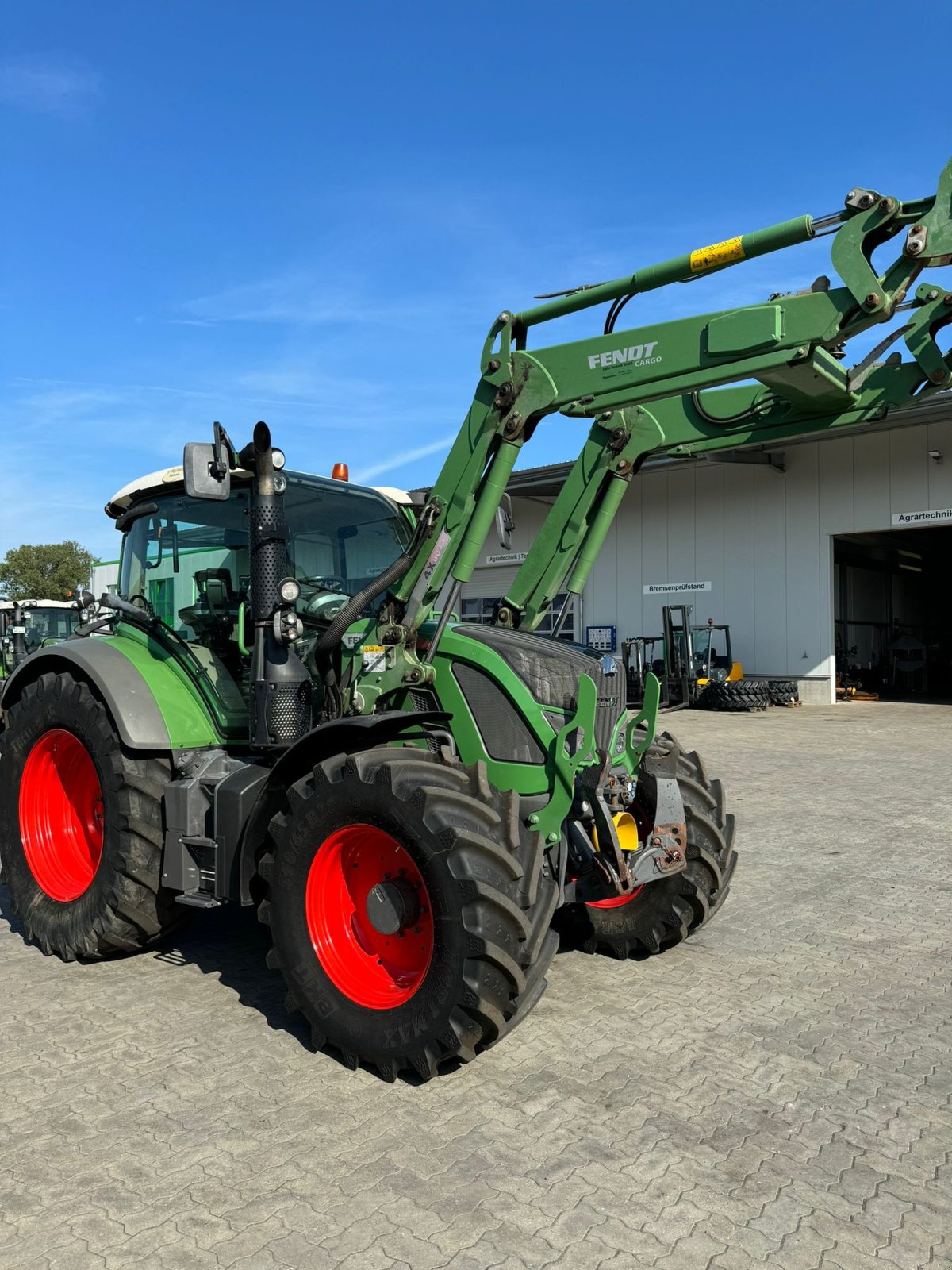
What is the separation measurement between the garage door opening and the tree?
3857cm

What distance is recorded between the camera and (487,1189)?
2900mm

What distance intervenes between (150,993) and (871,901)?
14.7 ft

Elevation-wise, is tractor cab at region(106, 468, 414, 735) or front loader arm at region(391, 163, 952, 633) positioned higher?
front loader arm at region(391, 163, 952, 633)

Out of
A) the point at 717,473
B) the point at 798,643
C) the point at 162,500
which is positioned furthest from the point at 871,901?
the point at 717,473

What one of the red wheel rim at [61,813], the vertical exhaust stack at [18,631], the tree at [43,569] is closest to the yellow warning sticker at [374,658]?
the red wheel rim at [61,813]

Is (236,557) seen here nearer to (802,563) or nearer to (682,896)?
(682,896)

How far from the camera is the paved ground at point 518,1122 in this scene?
8.81ft

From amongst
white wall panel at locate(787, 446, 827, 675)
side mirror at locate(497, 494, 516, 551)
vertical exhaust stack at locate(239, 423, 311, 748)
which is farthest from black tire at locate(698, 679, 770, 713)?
vertical exhaust stack at locate(239, 423, 311, 748)

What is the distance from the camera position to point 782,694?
2403 centimetres

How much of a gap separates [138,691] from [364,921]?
5.74 feet

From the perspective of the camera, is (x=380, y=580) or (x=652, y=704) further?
(x=652, y=704)

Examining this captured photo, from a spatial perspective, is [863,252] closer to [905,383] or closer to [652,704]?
[905,383]

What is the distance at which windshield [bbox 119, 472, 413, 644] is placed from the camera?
200 inches

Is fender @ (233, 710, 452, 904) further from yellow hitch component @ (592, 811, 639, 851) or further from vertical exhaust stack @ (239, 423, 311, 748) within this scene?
yellow hitch component @ (592, 811, 639, 851)
